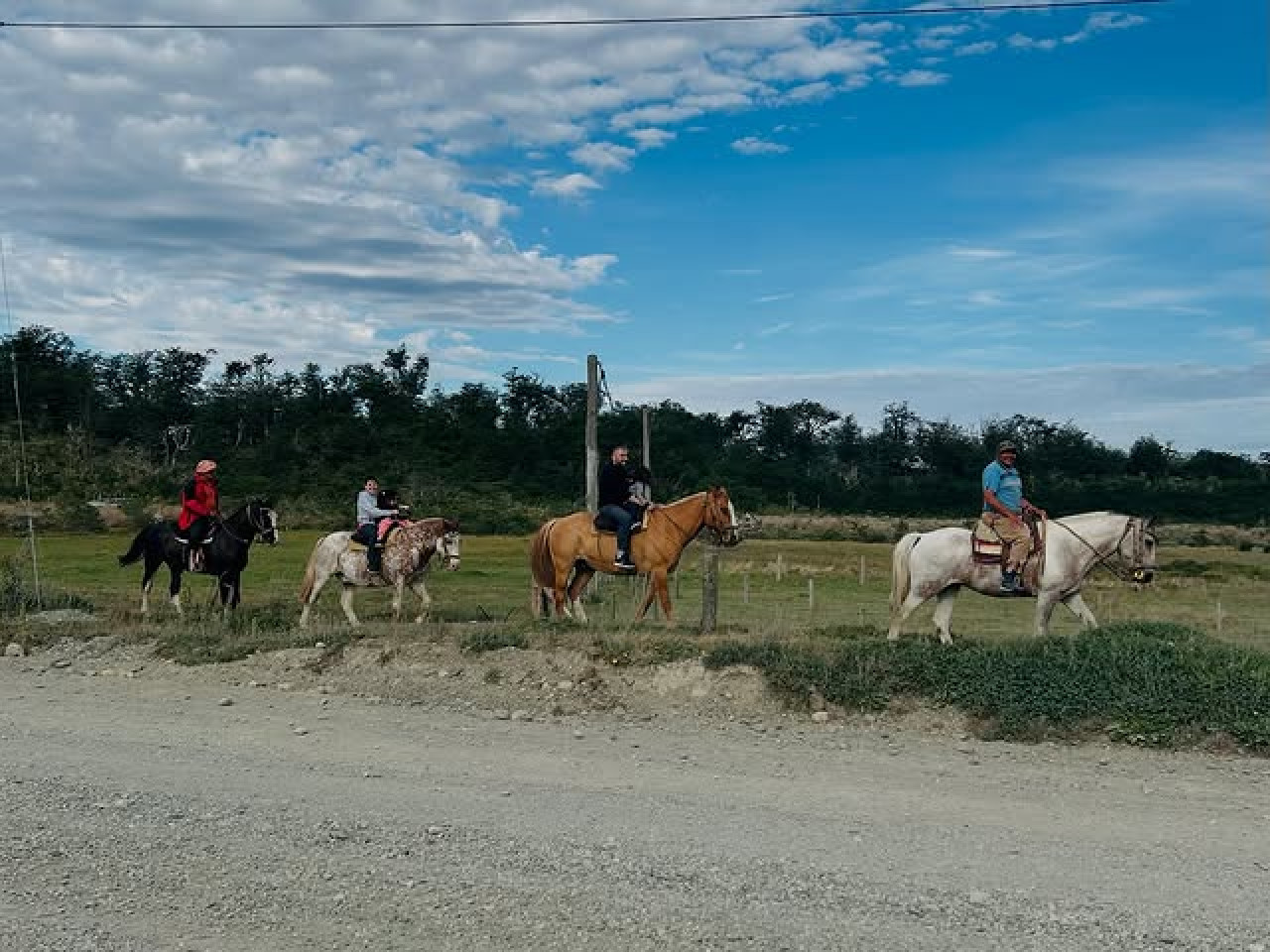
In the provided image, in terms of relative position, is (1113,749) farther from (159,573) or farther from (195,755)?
(159,573)

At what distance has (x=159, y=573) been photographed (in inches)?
1405

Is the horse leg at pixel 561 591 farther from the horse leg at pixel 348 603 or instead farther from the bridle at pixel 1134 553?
the bridle at pixel 1134 553

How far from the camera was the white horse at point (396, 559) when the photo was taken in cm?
1812

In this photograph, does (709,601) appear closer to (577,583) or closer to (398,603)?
(577,583)

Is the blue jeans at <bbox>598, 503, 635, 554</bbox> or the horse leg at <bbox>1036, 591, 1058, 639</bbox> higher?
the blue jeans at <bbox>598, 503, 635, 554</bbox>

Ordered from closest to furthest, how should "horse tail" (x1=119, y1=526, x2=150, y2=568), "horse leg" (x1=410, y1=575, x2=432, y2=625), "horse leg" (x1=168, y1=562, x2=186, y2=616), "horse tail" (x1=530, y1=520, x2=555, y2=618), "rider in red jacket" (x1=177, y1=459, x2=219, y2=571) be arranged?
"horse tail" (x1=530, y1=520, x2=555, y2=618) → "horse leg" (x1=410, y1=575, x2=432, y2=625) → "rider in red jacket" (x1=177, y1=459, x2=219, y2=571) → "horse leg" (x1=168, y1=562, x2=186, y2=616) → "horse tail" (x1=119, y1=526, x2=150, y2=568)

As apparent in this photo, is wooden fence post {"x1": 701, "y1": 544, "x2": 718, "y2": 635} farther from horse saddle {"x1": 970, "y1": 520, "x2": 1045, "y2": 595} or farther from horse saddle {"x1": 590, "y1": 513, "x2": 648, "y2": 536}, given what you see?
horse saddle {"x1": 970, "y1": 520, "x2": 1045, "y2": 595}

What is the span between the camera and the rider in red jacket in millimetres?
18500

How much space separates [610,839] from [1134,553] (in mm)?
8987

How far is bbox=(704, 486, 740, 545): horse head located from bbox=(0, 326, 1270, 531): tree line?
178 feet

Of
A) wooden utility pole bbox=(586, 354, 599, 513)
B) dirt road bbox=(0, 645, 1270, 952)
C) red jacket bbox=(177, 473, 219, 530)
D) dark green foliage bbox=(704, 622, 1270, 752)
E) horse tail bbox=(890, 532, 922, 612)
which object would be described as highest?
wooden utility pole bbox=(586, 354, 599, 513)

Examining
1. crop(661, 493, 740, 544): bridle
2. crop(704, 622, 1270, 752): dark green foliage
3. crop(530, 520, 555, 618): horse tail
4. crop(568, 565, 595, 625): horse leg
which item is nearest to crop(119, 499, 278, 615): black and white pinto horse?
crop(530, 520, 555, 618): horse tail

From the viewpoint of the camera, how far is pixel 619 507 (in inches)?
630

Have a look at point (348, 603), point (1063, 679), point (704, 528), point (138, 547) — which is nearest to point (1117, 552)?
point (1063, 679)
